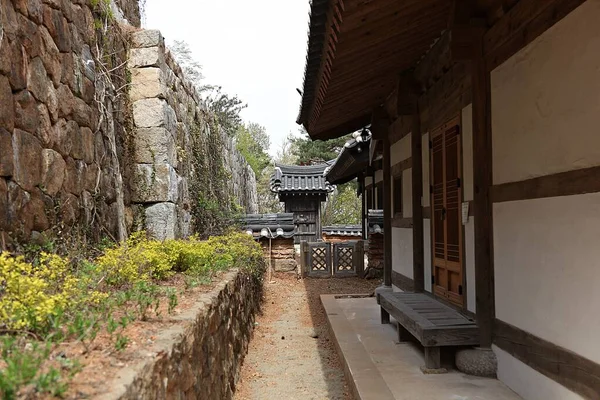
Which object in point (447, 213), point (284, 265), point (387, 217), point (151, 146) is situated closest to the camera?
point (447, 213)

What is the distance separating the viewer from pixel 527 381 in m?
3.57

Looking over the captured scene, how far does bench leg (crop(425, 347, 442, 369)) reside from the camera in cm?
435

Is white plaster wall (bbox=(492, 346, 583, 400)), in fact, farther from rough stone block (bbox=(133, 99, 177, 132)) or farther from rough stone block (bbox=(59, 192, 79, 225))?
rough stone block (bbox=(133, 99, 177, 132))

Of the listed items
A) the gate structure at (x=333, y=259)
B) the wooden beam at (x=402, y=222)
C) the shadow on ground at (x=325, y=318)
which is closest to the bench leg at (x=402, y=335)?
the shadow on ground at (x=325, y=318)

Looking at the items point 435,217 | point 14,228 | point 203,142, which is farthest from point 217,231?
point 14,228

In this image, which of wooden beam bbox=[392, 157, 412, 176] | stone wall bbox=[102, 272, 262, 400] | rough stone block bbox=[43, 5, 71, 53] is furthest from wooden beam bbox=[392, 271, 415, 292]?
rough stone block bbox=[43, 5, 71, 53]

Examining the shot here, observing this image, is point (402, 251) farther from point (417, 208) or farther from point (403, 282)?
point (417, 208)

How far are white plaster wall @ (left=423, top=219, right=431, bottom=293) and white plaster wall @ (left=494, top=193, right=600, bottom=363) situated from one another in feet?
6.13

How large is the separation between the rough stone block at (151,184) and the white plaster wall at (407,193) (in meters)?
3.22

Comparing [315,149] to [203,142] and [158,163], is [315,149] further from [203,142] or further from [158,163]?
[158,163]

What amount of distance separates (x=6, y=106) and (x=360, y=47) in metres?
2.91

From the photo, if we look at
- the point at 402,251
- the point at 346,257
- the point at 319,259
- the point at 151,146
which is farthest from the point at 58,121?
the point at 346,257

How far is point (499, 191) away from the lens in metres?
4.00

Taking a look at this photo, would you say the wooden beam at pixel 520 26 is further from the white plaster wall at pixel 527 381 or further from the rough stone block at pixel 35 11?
the rough stone block at pixel 35 11
